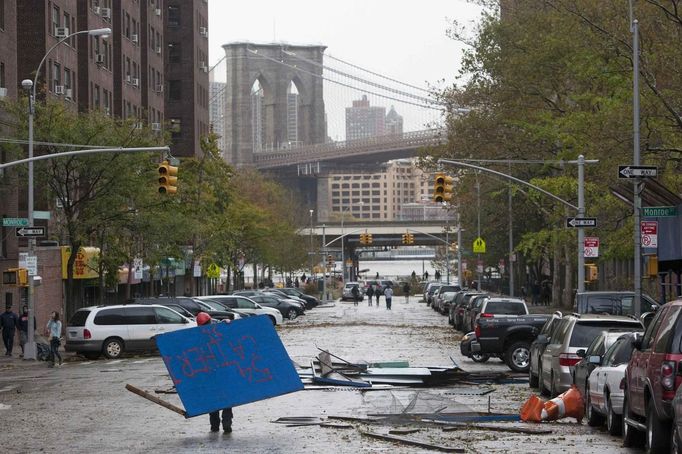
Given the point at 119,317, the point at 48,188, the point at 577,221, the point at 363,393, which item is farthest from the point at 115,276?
the point at 363,393

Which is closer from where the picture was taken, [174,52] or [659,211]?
[659,211]

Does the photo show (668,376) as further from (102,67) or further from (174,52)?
(174,52)

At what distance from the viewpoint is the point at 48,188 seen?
52719 mm

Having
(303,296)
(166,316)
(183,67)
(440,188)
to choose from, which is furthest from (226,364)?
(183,67)

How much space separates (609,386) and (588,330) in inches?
214

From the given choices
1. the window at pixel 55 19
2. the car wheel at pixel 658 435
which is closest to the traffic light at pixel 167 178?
the car wheel at pixel 658 435

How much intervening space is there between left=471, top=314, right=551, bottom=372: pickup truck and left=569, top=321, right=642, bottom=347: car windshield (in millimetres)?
9157

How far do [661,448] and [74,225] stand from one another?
3844 centimetres

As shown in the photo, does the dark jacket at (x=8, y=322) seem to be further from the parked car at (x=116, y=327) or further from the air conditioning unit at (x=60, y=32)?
the air conditioning unit at (x=60, y=32)

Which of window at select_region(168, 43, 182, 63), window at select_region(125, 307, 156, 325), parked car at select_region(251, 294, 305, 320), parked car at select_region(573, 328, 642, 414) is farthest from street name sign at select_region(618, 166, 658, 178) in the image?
window at select_region(168, 43, 182, 63)

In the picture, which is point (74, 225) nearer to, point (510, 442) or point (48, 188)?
point (48, 188)

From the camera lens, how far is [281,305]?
7312cm

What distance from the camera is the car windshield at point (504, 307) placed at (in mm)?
40750

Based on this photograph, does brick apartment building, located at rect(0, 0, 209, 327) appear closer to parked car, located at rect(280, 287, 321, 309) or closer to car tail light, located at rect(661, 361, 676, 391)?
parked car, located at rect(280, 287, 321, 309)
